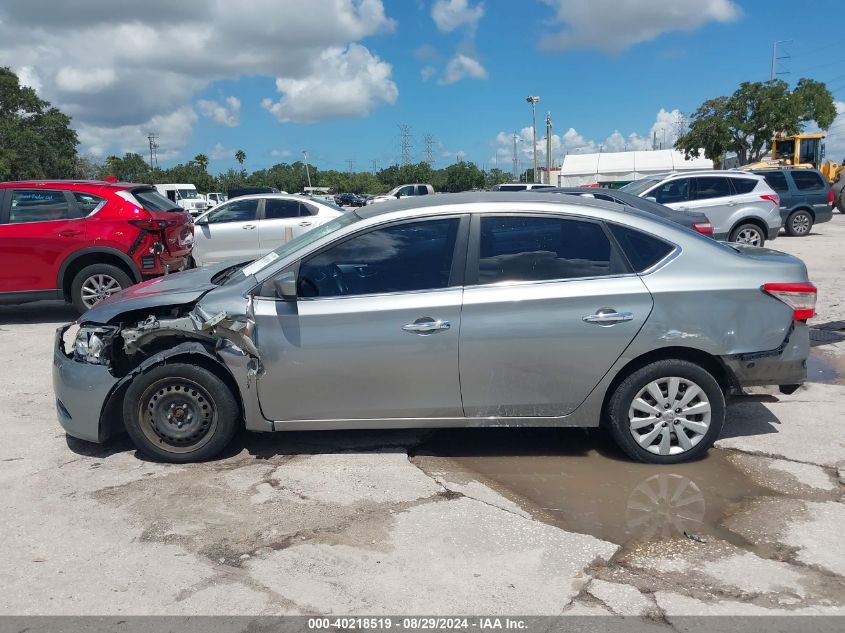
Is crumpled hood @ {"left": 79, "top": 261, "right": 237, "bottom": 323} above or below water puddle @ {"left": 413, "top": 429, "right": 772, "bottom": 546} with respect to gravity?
above

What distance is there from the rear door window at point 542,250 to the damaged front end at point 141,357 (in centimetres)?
161

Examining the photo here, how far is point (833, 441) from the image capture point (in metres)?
4.83

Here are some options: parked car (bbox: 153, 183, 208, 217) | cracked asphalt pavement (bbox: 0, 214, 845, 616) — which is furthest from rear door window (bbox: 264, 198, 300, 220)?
parked car (bbox: 153, 183, 208, 217)

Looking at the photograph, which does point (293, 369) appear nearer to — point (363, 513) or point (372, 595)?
point (363, 513)

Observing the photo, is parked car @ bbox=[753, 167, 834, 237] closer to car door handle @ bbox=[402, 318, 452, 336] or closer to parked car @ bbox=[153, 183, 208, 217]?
car door handle @ bbox=[402, 318, 452, 336]

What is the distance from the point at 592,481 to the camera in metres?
4.29

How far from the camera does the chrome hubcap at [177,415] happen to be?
4.49 meters

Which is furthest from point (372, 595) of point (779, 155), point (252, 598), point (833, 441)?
point (779, 155)

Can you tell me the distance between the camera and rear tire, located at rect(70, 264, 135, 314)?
28.5 feet

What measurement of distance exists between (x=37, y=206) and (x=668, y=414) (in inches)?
318

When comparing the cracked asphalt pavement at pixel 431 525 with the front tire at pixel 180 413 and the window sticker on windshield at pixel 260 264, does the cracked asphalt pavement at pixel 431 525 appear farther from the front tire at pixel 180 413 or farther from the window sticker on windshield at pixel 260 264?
the window sticker on windshield at pixel 260 264

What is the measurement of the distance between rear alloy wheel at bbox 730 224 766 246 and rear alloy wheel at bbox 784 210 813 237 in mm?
5119

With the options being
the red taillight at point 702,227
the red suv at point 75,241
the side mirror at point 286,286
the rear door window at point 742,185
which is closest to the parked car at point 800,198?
the rear door window at point 742,185

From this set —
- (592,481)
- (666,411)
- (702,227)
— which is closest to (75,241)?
(592,481)
